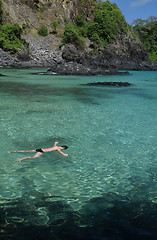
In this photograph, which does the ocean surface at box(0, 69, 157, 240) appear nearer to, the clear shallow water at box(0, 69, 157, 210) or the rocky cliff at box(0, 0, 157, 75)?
the clear shallow water at box(0, 69, 157, 210)

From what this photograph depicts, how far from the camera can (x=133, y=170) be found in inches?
187

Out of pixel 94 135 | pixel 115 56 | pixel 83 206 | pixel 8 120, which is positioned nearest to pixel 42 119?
pixel 8 120

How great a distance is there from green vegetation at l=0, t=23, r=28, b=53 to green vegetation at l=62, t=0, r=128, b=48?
15.2 m

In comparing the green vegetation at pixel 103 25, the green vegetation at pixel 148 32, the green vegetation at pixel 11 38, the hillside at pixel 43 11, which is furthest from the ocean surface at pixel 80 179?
the green vegetation at pixel 148 32

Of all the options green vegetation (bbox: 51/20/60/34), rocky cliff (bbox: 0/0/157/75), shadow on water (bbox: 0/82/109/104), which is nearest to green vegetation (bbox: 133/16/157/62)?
rocky cliff (bbox: 0/0/157/75)

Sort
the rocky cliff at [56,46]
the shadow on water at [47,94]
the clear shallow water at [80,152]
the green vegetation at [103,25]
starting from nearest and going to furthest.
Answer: the clear shallow water at [80,152], the shadow on water at [47,94], the rocky cliff at [56,46], the green vegetation at [103,25]

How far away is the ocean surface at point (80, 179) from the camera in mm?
3049

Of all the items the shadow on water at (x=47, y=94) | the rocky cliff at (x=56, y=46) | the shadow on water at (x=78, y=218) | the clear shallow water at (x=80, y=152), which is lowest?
the shadow on water at (x=78, y=218)

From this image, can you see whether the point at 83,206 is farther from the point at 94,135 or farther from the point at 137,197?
the point at 94,135

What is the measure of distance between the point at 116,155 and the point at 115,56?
54910 mm

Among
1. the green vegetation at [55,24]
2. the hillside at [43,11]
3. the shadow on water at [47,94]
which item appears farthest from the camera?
the green vegetation at [55,24]

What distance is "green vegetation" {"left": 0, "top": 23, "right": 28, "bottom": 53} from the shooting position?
44500 mm

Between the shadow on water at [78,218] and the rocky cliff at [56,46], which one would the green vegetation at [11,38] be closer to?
the rocky cliff at [56,46]

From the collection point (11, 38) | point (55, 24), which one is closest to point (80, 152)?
point (11, 38)
